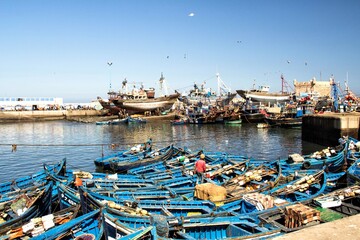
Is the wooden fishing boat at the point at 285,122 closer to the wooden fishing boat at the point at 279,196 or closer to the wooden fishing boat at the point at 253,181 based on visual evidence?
the wooden fishing boat at the point at 253,181

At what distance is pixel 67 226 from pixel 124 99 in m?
77.9

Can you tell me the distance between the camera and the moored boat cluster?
1016 cm

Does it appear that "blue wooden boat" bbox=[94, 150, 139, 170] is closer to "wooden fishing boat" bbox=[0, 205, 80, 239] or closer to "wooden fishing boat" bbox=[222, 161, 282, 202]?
"wooden fishing boat" bbox=[222, 161, 282, 202]

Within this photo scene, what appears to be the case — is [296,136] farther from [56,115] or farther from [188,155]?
[56,115]

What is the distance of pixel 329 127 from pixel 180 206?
29.5 meters

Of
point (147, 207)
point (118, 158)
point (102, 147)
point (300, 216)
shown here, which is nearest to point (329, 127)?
point (118, 158)

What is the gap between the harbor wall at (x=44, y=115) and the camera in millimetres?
86562

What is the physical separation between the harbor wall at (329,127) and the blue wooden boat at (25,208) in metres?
31.0

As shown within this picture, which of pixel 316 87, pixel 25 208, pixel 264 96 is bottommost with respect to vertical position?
pixel 25 208

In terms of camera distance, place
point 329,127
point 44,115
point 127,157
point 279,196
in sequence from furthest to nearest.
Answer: point 44,115
point 329,127
point 127,157
point 279,196

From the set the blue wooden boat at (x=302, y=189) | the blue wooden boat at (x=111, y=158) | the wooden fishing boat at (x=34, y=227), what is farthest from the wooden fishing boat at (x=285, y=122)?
the wooden fishing boat at (x=34, y=227)

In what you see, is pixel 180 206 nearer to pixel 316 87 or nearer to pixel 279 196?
pixel 279 196

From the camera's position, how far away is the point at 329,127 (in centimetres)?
3653

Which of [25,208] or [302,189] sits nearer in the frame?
[25,208]
